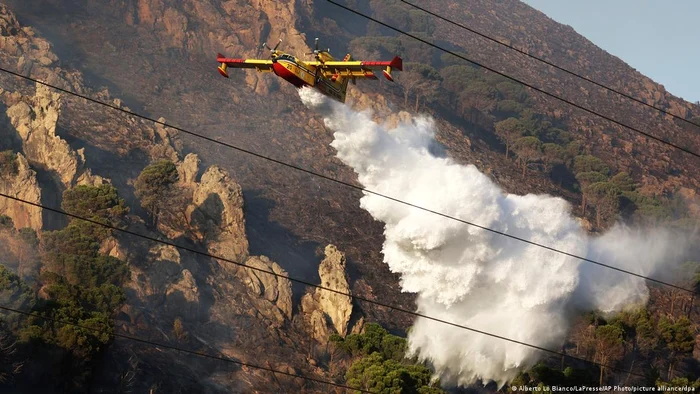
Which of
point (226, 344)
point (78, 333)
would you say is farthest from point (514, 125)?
point (78, 333)

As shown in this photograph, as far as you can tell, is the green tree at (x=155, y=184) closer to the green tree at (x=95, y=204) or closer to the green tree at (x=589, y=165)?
the green tree at (x=95, y=204)

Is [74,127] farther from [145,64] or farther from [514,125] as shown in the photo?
[514,125]

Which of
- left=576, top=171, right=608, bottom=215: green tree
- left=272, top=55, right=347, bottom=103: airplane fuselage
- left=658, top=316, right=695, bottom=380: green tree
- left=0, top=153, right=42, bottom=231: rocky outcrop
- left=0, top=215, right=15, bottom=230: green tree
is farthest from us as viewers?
left=576, top=171, right=608, bottom=215: green tree

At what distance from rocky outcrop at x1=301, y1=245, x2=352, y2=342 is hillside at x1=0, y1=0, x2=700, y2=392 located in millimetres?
233

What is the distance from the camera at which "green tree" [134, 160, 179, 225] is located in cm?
9131

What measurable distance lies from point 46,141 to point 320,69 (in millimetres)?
45736

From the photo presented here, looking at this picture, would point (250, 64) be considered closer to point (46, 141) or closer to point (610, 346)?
point (46, 141)

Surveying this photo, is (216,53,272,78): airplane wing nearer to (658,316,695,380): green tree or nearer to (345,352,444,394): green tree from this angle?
(345,352,444,394): green tree

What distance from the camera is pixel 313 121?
438 ft

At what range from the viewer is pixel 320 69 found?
2217 inches

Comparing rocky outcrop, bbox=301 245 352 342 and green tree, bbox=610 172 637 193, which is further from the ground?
green tree, bbox=610 172 637 193

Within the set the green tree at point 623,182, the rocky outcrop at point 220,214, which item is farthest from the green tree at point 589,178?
the rocky outcrop at point 220,214

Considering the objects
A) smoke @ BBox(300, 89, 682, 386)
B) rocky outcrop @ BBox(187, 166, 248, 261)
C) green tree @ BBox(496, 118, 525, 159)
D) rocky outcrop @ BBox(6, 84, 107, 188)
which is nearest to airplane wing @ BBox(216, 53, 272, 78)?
smoke @ BBox(300, 89, 682, 386)

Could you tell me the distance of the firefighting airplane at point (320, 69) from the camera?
53.3 m
